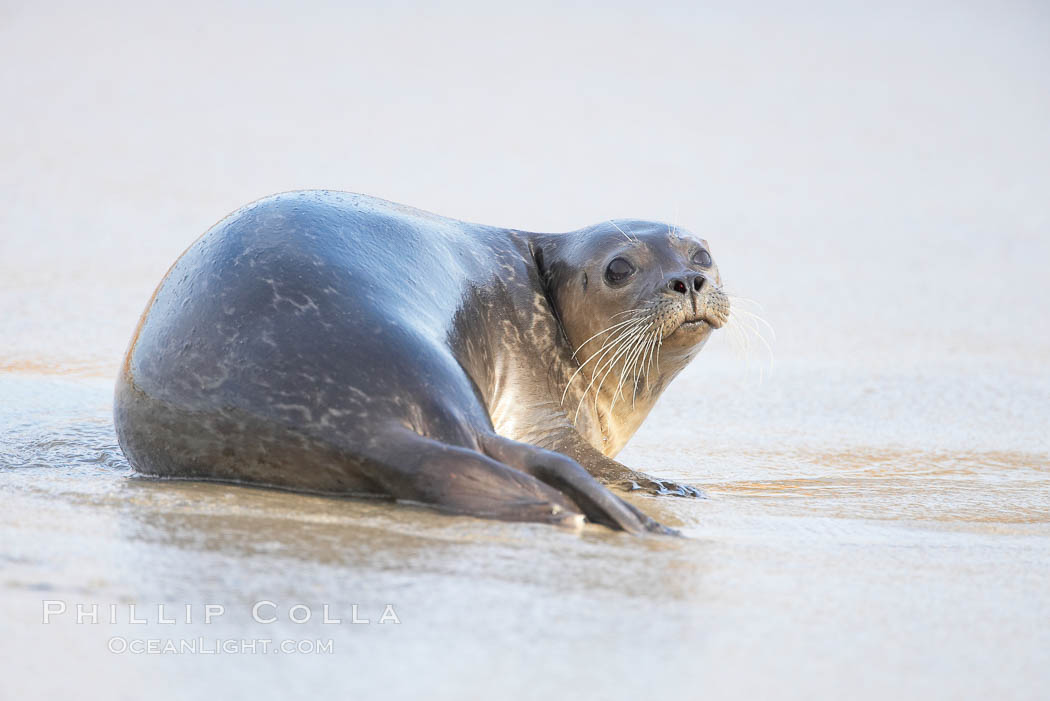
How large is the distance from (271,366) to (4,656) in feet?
5.54

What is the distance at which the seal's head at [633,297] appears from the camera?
5055mm

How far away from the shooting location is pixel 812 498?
458 centimetres

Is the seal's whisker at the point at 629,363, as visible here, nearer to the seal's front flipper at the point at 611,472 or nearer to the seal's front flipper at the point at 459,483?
the seal's front flipper at the point at 611,472

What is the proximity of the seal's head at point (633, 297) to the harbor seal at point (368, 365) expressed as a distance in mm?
12

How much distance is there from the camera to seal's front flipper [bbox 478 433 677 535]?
342cm

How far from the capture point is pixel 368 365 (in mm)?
3709

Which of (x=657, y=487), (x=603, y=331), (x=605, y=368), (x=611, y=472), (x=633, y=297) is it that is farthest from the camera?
(x=605, y=368)

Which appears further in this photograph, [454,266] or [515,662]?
[454,266]

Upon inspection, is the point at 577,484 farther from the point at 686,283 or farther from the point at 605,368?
the point at 605,368

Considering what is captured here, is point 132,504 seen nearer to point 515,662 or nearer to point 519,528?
point 519,528

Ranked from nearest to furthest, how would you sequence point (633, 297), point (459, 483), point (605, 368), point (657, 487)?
point (459, 483)
point (657, 487)
point (633, 297)
point (605, 368)

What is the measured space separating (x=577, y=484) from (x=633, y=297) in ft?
5.82

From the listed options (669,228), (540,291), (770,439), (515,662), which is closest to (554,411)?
(540,291)

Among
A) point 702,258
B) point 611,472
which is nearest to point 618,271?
point 702,258
